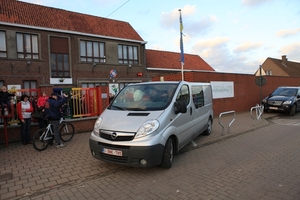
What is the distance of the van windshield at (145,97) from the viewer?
4910mm

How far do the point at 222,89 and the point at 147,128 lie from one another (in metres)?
10.7

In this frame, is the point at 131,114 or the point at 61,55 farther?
the point at 61,55

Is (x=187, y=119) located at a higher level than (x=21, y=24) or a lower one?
lower

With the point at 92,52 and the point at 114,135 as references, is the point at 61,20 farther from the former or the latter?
the point at 114,135

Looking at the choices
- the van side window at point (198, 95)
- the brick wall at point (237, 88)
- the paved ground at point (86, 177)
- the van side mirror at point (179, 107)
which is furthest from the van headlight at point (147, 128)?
the brick wall at point (237, 88)

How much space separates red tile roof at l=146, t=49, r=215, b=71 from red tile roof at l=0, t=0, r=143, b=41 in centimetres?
359

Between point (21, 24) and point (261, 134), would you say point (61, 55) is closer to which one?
point (21, 24)

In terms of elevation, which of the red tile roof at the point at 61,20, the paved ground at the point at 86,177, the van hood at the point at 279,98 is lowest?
the paved ground at the point at 86,177

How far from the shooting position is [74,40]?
20.0 metres

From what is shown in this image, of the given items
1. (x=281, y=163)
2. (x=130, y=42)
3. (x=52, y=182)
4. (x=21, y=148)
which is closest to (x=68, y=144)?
(x=21, y=148)

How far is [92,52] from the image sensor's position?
21328mm

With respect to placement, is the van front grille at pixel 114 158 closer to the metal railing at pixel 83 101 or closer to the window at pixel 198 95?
the window at pixel 198 95

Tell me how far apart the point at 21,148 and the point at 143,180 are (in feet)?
14.3

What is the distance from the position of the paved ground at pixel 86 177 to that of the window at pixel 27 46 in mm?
14216
